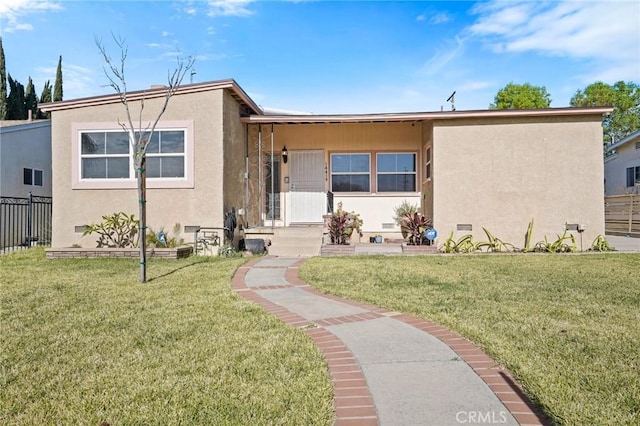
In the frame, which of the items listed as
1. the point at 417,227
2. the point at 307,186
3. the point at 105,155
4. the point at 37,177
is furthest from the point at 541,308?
the point at 37,177

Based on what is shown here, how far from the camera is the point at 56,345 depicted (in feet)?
12.7

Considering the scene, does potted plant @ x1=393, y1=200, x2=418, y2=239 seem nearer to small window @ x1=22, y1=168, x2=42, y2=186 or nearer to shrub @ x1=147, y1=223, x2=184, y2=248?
shrub @ x1=147, y1=223, x2=184, y2=248

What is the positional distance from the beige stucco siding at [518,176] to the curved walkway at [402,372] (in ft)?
22.3

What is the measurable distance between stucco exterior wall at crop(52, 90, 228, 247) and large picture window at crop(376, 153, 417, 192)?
216 inches

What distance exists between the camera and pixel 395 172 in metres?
13.8

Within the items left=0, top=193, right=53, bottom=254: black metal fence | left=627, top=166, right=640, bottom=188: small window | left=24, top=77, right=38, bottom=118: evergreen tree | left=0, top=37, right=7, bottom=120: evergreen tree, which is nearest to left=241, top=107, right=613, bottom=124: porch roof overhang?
left=0, top=193, right=53, bottom=254: black metal fence

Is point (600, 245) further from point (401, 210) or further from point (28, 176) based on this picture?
point (28, 176)

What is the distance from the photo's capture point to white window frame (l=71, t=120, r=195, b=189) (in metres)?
10.7

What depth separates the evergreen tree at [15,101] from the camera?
998 inches

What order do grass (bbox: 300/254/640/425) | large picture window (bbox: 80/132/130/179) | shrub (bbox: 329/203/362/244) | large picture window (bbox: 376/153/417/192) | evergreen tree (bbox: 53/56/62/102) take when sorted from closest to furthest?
grass (bbox: 300/254/640/425), large picture window (bbox: 80/132/130/179), shrub (bbox: 329/203/362/244), large picture window (bbox: 376/153/417/192), evergreen tree (bbox: 53/56/62/102)

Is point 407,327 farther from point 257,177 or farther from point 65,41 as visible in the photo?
point 65,41

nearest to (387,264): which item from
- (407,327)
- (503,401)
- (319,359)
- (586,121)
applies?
(407,327)

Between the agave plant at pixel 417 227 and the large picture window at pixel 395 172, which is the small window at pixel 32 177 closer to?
the large picture window at pixel 395 172

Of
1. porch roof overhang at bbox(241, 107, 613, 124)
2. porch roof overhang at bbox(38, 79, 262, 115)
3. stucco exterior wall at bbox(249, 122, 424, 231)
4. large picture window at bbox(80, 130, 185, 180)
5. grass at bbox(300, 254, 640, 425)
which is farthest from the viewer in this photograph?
stucco exterior wall at bbox(249, 122, 424, 231)
